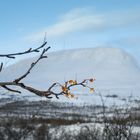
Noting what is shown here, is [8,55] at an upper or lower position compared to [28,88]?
upper

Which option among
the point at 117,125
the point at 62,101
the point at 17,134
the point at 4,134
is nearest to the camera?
the point at 117,125

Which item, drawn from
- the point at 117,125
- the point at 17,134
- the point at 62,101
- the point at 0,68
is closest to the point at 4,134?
the point at 17,134

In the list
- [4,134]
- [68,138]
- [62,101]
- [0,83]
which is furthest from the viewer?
[62,101]

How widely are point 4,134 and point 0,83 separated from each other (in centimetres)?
1687

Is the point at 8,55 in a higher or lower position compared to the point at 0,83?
higher

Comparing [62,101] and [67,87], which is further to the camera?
[62,101]

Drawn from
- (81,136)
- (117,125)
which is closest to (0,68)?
(117,125)

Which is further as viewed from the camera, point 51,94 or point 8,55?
point 8,55

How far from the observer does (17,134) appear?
16531 millimetres

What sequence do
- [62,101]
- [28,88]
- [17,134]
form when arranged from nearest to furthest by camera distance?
1. [28,88]
2. [17,134]
3. [62,101]

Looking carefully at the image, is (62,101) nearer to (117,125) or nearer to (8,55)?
(117,125)

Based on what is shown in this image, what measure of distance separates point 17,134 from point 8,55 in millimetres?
14435

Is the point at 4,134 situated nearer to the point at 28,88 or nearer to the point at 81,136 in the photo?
the point at 81,136

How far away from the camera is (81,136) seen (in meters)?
18.9
